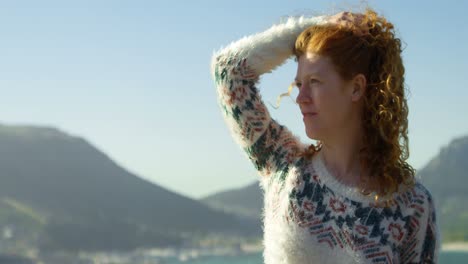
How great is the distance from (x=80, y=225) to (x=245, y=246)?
1840 centimetres

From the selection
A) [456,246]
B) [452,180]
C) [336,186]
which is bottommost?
[336,186]

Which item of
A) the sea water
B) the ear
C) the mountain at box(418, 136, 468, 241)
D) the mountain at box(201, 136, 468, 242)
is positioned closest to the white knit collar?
the ear

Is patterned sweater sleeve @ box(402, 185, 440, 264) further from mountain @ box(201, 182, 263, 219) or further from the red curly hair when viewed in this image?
mountain @ box(201, 182, 263, 219)

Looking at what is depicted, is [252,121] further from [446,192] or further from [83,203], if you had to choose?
[446,192]

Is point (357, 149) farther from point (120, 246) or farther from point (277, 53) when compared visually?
point (120, 246)

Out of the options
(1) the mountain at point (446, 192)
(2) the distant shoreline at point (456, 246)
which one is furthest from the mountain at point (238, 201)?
(2) the distant shoreline at point (456, 246)

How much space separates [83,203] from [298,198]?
9661 centimetres

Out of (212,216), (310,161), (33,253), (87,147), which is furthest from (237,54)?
(87,147)

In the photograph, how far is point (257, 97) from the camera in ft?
5.05

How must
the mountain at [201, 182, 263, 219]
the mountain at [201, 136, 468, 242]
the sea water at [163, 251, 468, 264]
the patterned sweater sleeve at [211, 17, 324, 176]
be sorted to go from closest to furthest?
the patterned sweater sleeve at [211, 17, 324, 176] < the sea water at [163, 251, 468, 264] < the mountain at [201, 136, 468, 242] < the mountain at [201, 182, 263, 219]

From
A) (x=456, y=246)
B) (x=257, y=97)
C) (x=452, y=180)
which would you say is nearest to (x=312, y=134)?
(x=257, y=97)

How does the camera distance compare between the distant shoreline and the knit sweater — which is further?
the distant shoreline

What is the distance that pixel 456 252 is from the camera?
84.3m

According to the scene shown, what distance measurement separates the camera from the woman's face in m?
1.40
